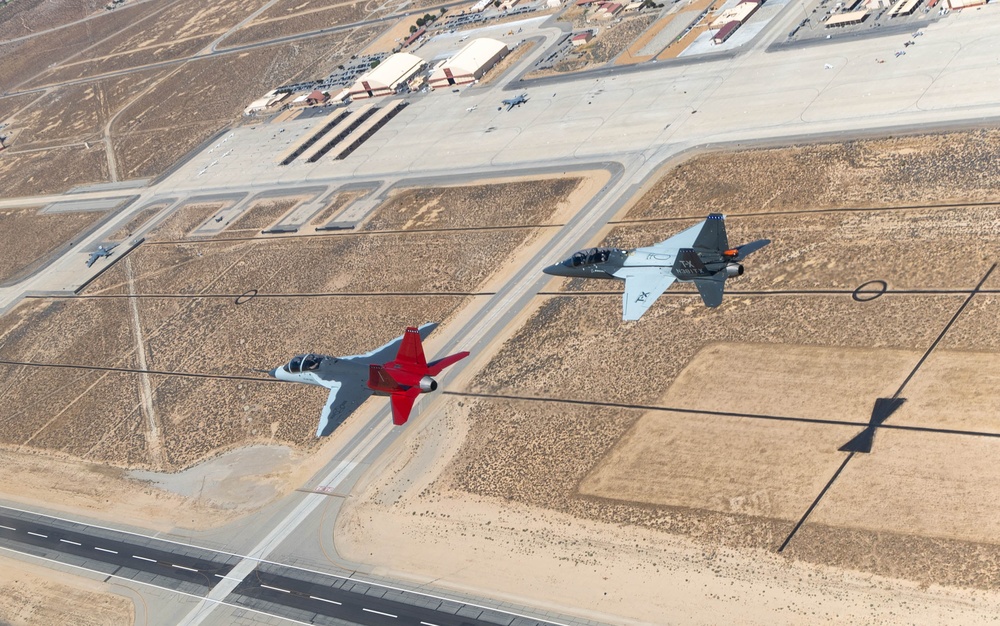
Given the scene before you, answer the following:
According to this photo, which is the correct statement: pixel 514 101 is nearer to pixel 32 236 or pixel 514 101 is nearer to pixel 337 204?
pixel 337 204

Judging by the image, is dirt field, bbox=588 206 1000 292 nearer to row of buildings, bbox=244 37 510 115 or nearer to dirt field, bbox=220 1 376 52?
row of buildings, bbox=244 37 510 115

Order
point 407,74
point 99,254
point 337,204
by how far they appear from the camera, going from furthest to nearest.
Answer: point 407,74
point 99,254
point 337,204

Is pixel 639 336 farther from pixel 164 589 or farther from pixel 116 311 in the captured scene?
pixel 116 311

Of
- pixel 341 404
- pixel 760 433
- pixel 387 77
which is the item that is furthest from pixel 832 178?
pixel 387 77

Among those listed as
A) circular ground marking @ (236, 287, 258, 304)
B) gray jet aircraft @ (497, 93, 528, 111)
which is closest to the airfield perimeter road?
gray jet aircraft @ (497, 93, 528, 111)

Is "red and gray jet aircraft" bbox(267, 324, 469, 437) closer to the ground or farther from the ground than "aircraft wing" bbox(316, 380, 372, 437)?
farther from the ground

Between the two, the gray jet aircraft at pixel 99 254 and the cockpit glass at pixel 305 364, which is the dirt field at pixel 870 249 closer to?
the cockpit glass at pixel 305 364
